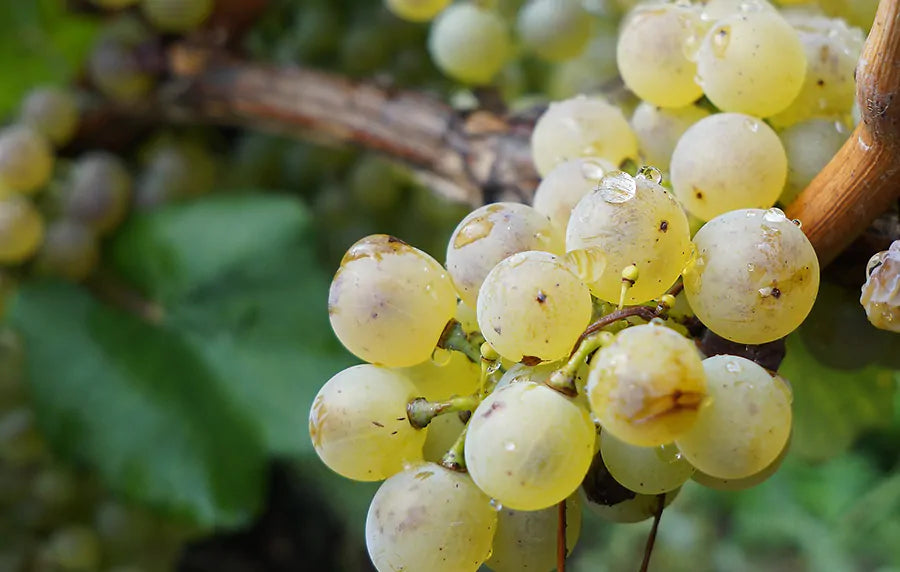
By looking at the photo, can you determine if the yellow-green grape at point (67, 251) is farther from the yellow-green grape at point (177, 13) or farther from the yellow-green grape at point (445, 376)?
the yellow-green grape at point (445, 376)

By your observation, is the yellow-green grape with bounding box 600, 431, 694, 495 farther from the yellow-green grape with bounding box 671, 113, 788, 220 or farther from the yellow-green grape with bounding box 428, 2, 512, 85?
the yellow-green grape with bounding box 428, 2, 512, 85

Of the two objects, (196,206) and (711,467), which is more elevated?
(711,467)

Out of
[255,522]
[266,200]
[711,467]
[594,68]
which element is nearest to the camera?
[711,467]

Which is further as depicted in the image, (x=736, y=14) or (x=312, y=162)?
(x=312, y=162)

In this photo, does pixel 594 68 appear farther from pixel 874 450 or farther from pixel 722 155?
pixel 874 450

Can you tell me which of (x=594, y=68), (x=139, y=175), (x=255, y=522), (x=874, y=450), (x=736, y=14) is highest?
(x=736, y=14)

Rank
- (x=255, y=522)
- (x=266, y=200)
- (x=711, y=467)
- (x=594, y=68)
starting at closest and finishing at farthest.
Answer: (x=711, y=467) → (x=594, y=68) → (x=266, y=200) → (x=255, y=522)

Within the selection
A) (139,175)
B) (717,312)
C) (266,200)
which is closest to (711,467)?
(717,312)
